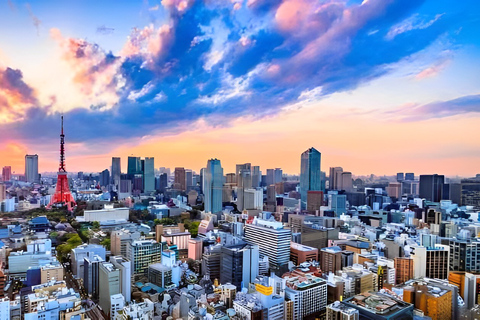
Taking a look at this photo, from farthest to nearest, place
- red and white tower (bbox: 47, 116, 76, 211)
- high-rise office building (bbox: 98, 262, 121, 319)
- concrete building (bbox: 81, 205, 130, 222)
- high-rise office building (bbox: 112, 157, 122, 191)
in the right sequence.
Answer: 1. high-rise office building (bbox: 112, 157, 122, 191)
2. concrete building (bbox: 81, 205, 130, 222)
3. red and white tower (bbox: 47, 116, 76, 211)
4. high-rise office building (bbox: 98, 262, 121, 319)

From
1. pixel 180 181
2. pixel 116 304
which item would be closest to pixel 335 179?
pixel 180 181

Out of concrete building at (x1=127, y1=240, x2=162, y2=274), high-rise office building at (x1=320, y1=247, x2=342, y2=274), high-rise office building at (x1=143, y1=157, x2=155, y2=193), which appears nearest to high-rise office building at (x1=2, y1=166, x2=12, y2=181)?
concrete building at (x1=127, y1=240, x2=162, y2=274)

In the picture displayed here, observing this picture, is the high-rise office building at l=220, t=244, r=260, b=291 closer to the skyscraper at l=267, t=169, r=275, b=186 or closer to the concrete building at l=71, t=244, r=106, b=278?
the concrete building at l=71, t=244, r=106, b=278

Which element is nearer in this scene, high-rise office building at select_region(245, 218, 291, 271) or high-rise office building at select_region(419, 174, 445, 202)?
high-rise office building at select_region(245, 218, 291, 271)

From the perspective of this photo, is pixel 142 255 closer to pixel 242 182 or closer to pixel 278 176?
pixel 242 182

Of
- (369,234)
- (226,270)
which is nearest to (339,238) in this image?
(369,234)

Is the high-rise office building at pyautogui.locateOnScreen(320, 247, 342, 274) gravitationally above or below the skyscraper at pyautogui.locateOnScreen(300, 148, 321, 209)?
below

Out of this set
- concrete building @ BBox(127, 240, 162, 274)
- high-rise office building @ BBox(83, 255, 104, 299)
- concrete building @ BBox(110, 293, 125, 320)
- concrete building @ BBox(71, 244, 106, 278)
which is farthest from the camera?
concrete building @ BBox(127, 240, 162, 274)
